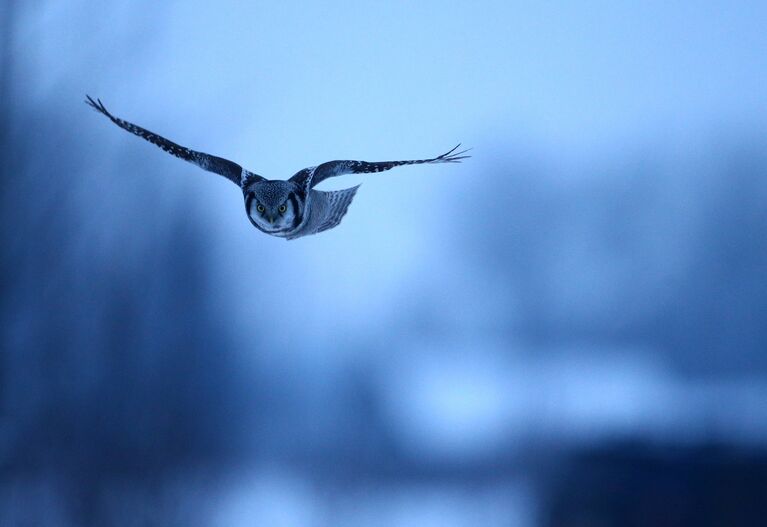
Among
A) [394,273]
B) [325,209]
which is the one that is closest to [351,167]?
[325,209]

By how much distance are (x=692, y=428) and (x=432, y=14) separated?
1052 mm

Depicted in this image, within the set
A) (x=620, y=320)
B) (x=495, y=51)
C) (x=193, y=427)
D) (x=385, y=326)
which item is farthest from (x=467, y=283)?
(x=193, y=427)

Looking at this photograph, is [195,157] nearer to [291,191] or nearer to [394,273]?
[291,191]

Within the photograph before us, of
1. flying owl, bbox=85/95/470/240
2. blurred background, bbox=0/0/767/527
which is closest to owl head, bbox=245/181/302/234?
flying owl, bbox=85/95/470/240

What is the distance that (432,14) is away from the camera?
1.82m

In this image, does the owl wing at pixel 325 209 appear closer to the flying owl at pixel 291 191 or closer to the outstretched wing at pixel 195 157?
the flying owl at pixel 291 191

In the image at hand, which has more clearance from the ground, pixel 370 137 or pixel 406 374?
pixel 370 137

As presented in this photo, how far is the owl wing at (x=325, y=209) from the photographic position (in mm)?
1705

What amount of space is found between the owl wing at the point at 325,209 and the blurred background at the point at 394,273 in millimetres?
26

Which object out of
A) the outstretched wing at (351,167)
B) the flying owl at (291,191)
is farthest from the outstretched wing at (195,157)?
the outstretched wing at (351,167)

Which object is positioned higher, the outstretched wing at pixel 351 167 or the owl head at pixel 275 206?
the outstretched wing at pixel 351 167

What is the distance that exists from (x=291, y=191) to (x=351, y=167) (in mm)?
147

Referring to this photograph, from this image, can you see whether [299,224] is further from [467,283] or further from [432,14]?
[432,14]

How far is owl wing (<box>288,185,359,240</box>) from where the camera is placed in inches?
67.1
